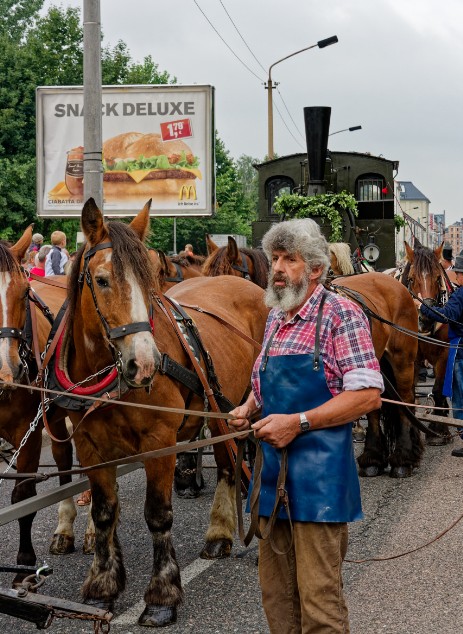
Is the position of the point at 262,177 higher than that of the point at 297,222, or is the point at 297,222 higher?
the point at 262,177

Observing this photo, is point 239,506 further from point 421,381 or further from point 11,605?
point 421,381

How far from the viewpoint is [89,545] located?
6.20m

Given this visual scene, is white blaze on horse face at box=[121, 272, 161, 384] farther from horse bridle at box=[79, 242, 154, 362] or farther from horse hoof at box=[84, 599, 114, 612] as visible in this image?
horse hoof at box=[84, 599, 114, 612]

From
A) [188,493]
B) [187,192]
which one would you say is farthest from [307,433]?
[187,192]

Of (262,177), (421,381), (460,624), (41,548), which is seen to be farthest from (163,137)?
(460,624)

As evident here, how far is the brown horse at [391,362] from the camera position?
848cm

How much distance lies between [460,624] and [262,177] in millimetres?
15601

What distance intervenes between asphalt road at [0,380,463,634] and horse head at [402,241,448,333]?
9.40 feet

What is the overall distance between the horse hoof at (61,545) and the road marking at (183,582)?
0.89m

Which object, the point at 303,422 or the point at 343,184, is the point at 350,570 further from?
the point at 343,184

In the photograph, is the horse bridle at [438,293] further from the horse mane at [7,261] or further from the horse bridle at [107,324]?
the horse bridle at [107,324]

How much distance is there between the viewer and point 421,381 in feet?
49.8

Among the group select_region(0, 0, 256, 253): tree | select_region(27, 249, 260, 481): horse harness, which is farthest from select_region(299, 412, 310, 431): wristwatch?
select_region(0, 0, 256, 253): tree

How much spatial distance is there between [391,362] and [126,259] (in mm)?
5028
